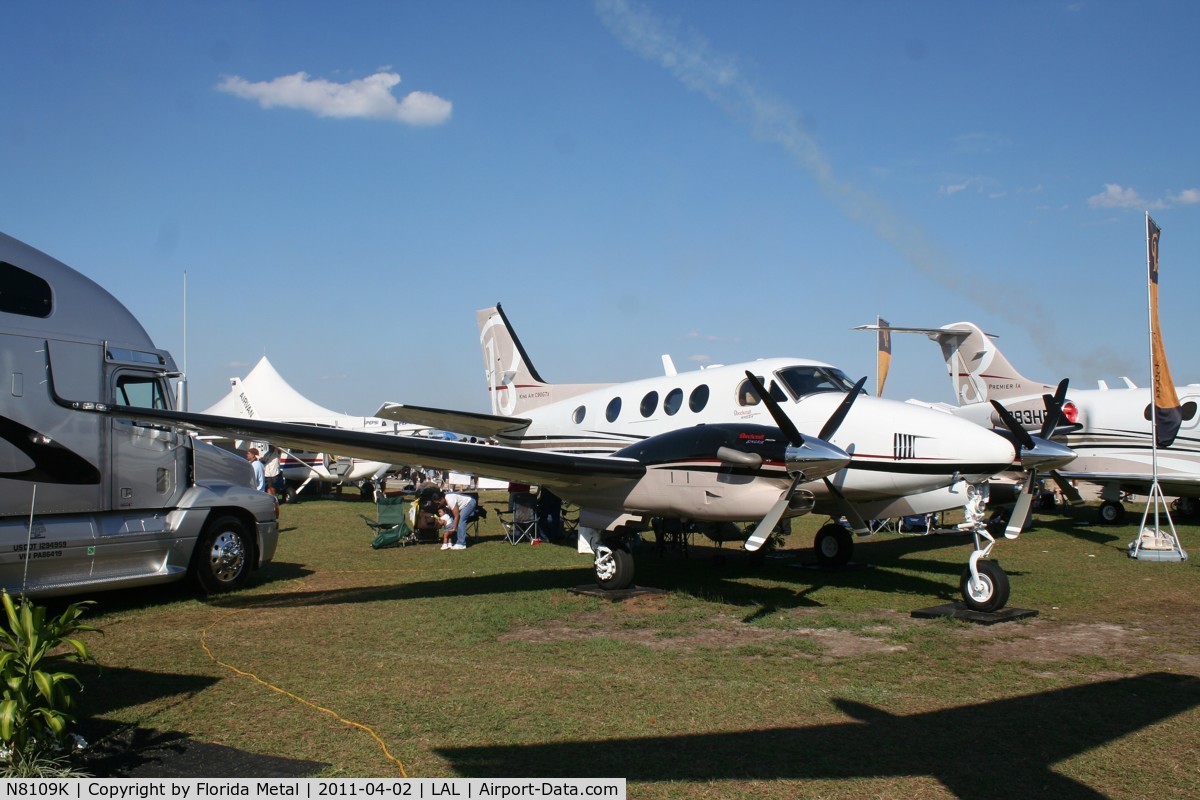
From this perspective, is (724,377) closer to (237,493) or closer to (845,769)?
(237,493)

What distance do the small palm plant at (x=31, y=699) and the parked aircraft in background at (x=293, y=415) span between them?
24794mm

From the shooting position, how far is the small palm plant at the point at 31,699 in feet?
12.6

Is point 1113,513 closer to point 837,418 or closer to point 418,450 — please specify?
point 837,418

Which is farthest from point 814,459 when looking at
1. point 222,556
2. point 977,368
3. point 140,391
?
point 977,368

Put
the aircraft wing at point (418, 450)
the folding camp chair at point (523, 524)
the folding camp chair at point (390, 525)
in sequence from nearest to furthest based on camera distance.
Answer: the aircraft wing at point (418, 450) < the folding camp chair at point (390, 525) < the folding camp chair at point (523, 524)

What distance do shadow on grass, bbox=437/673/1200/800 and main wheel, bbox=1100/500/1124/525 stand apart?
601 inches

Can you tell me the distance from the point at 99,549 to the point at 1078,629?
9684mm

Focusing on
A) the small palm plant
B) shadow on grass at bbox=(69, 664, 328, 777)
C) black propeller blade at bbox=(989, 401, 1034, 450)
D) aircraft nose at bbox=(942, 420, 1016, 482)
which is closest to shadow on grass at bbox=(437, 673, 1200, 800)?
shadow on grass at bbox=(69, 664, 328, 777)

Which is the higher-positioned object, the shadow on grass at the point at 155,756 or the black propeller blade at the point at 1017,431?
the black propeller blade at the point at 1017,431

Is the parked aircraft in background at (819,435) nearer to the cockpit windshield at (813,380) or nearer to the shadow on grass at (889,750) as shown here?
the cockpit windshield at (813,380)

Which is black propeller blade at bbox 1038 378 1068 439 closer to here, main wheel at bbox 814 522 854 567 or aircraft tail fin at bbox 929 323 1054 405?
main wheel at bbox 814 522 854 567

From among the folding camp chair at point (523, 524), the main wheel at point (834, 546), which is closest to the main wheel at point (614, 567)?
the main wheel at point (834, 546)

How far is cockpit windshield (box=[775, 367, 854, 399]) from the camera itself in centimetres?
1080

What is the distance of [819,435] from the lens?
9836mm
